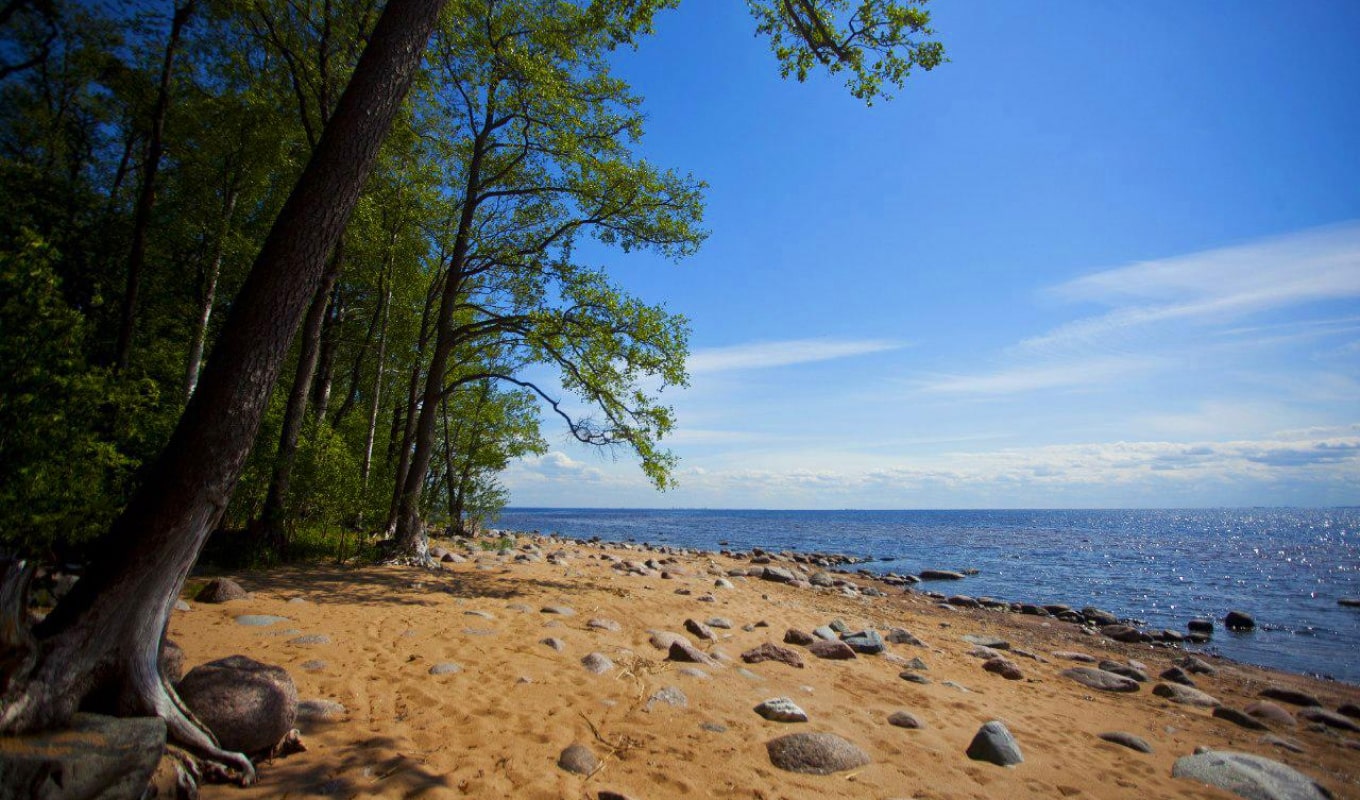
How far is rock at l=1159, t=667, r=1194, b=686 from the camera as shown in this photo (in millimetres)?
10774

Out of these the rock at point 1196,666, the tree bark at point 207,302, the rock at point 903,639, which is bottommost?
the rock at point 1196,666

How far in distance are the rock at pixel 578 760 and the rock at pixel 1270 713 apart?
36.4ft

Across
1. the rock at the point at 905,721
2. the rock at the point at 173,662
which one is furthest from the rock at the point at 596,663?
the rock at the point at 173,662

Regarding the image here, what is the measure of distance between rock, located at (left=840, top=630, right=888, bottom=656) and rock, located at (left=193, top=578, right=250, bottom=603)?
9522 millimetres

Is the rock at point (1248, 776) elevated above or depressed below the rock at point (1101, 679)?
above

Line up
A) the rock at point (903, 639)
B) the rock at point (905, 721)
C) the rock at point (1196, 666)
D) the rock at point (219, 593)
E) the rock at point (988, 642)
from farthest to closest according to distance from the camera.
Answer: the rock at point (988, 642) → the rock at point (1196, 666) → the rock at point (903, 639) → the rock at point (219, 593) → the rock at point (905, 721)

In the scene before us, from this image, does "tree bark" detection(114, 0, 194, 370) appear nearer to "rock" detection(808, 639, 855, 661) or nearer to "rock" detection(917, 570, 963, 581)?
"rock" detection(808, 639, 855, 661)

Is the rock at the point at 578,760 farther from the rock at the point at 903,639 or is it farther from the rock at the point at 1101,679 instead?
the rock at the point at 1101,679

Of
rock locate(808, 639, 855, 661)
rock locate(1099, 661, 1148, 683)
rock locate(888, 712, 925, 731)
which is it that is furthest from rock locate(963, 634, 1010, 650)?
rock locate(888, 712, 925, 731)

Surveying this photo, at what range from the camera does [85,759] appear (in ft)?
9.78

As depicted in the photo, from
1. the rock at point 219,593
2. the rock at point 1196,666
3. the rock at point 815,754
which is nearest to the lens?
the rock at point 815,754

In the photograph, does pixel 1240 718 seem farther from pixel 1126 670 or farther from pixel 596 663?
pixel 596 663

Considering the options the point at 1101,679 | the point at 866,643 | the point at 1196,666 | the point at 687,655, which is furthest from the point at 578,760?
the point at 1196,666

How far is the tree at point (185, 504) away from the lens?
10.8ft
